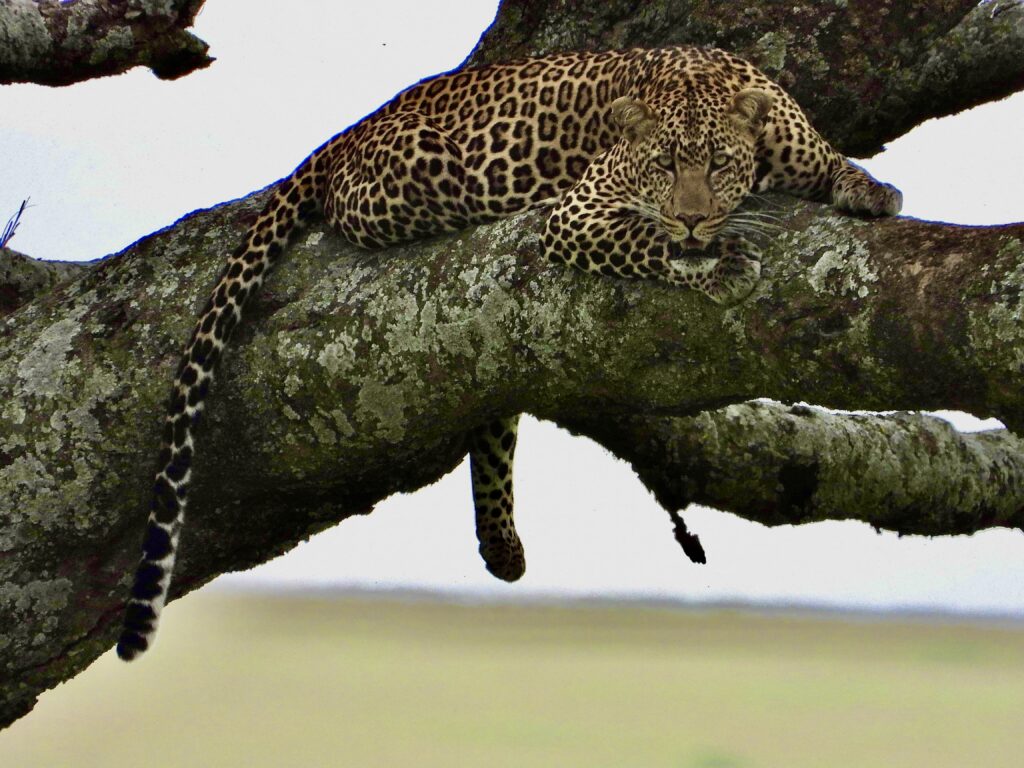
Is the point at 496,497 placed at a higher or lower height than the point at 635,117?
lower

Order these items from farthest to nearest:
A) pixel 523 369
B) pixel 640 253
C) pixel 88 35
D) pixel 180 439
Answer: pixel 88 35 < pixel 180 439 < pixel 523 369 < pixel 640 253

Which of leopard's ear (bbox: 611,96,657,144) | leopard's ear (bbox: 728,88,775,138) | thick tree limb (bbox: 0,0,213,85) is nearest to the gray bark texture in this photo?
leopard's ear (bbox: 728,88,775,138)

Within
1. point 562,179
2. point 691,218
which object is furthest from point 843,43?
point 691,218

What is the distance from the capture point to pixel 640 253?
172 inches

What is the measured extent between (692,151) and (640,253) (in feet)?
1.76

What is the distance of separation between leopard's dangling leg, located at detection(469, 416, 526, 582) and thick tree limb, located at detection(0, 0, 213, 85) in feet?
7.31

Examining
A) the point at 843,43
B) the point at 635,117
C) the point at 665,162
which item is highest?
the point at 843,43

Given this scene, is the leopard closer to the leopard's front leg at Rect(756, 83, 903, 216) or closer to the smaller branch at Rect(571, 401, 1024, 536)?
the leopard's front leg at Rect(756, 83, 903, 216)

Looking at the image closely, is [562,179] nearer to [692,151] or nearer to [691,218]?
[692,151]

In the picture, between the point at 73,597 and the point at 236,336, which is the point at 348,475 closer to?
the point at 236,336

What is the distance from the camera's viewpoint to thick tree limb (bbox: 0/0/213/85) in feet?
18.9

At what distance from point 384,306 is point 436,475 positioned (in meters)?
1.18

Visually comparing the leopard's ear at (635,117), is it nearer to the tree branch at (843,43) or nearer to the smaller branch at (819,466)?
the tree branch at (843,43)

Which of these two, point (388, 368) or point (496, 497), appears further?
point (496, 497)
